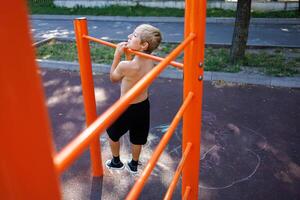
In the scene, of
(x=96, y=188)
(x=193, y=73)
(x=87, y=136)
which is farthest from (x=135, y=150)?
(x=87, y=136)

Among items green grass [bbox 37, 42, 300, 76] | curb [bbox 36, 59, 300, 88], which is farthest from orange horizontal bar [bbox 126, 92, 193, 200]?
green grass [bbox 37, 42, 300, 76]

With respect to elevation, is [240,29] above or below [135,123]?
above

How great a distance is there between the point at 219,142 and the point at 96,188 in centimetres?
123

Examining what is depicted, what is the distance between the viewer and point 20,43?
1.38ft

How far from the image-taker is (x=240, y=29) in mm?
5047

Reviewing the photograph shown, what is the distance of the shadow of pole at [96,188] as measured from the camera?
250 cm

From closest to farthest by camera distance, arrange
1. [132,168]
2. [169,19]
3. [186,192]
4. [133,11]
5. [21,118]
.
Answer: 1. [21,118]
2. [186,192]
3. [132,168]
4. [169,19]
5. [133,11]

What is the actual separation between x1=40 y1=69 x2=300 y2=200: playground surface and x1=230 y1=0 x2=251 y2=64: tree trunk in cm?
82

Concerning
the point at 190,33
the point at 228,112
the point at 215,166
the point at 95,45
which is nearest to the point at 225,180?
the point at 215,166

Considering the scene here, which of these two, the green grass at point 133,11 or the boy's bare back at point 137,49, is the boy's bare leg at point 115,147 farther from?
the green grass at point 133,11

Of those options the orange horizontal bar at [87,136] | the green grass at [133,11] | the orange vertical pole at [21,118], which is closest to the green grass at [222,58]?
the green grass at [133,11]

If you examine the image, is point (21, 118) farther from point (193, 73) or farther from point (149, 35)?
point (149, 35)

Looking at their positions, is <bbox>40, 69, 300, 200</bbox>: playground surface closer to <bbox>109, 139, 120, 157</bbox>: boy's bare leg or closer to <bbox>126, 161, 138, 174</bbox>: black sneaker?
<bbox>126, 161, 138, 174</bbox>: black sneaker

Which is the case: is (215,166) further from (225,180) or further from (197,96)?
(197,96)
